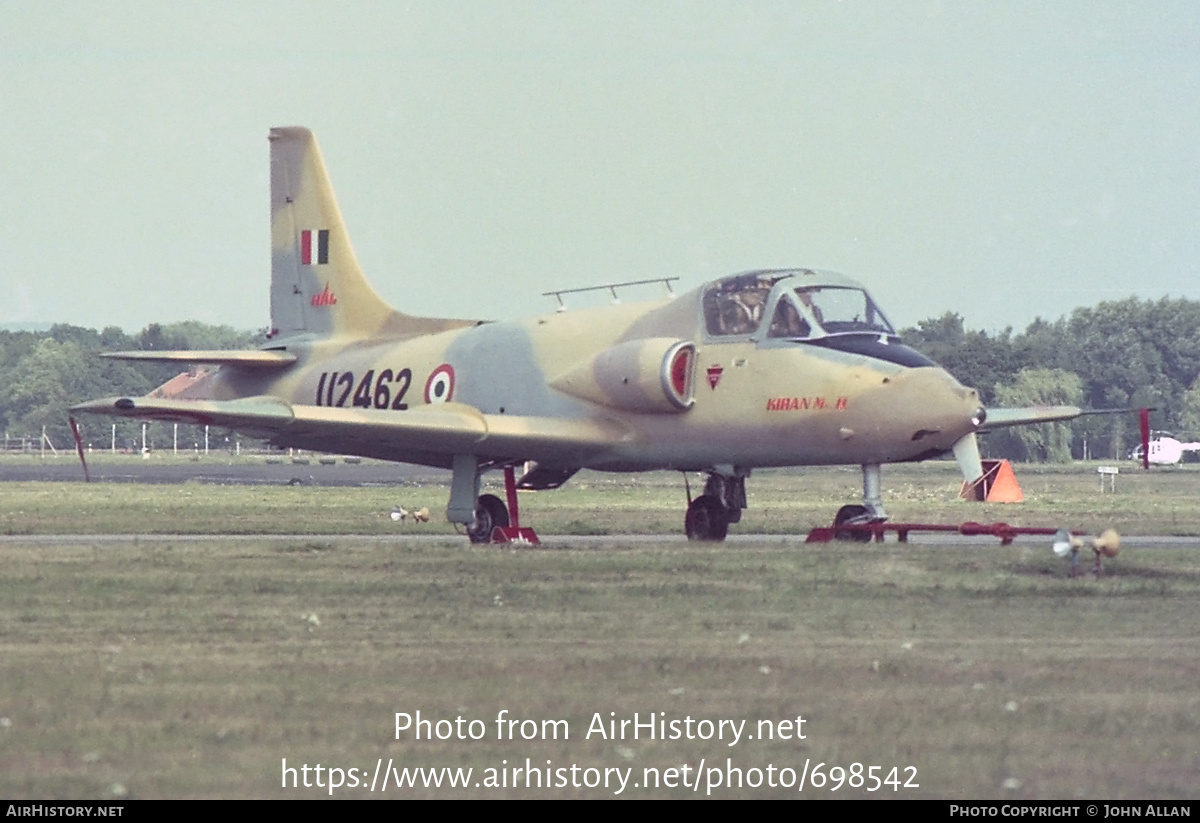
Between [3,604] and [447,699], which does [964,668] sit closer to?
[447,699]

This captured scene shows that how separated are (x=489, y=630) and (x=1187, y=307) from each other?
136559 mm

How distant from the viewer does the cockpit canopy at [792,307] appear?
24844 mm

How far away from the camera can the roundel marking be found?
29.1 meters

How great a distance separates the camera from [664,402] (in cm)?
2548

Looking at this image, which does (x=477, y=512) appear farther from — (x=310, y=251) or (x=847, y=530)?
A: (x=310, y=251)

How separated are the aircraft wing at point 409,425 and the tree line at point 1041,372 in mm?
67476

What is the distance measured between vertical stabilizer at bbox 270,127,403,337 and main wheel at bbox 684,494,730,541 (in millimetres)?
8019

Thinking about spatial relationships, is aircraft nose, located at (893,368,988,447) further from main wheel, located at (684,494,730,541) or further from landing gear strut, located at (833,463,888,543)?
main wheel, located at (684,494,730,541)

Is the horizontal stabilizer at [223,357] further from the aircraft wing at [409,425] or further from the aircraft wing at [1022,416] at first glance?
the aircraft wing at [1022,416]

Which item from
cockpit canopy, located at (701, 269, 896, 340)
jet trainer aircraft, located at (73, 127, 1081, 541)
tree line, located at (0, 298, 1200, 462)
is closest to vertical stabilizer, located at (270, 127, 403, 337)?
jet trainer aircraft, located at (73, 127, 1081, 541)

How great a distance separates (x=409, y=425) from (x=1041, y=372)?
8672cm

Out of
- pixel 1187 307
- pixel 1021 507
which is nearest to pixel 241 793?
pixel 1021 507

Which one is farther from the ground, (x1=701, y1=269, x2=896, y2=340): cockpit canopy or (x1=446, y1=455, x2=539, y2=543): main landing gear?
(x1=701, y1=269, x2=896, y2=340): cockpit canopy

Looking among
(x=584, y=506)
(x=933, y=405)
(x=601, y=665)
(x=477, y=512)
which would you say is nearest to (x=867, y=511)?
(x=933, y=405)
